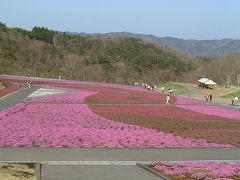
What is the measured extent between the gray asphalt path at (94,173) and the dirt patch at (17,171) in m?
0.35

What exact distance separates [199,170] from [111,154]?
12.2 ft

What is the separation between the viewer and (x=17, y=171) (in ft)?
42.3

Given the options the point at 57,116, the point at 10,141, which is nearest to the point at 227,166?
the point at 10,141

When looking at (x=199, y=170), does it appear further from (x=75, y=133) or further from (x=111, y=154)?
(x=75, y=133)

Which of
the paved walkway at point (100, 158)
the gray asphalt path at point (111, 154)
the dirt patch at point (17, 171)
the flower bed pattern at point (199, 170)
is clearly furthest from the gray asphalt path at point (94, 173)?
the gray asphalt path at point (111, 154)

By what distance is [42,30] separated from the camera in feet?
557

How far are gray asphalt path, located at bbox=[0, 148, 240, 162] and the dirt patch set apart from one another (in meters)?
1.18

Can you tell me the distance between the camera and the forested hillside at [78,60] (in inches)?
4444

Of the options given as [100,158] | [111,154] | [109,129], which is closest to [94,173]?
[100,158]

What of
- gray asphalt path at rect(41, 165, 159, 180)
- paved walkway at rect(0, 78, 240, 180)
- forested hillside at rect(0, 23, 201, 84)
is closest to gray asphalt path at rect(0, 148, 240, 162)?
paved walkway at rect(0, 78, 240, 180)

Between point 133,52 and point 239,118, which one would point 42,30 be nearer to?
point 133,52

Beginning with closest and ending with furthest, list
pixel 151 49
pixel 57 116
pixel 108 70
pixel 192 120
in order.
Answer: pixel 57 116 → pixel 192 120 → pixel 108 70 → pixel 151 49

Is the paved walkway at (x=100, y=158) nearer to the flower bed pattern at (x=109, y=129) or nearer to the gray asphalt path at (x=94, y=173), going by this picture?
the gray asphalt path at (x=94, y=173)

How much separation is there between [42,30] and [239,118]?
142969mm
